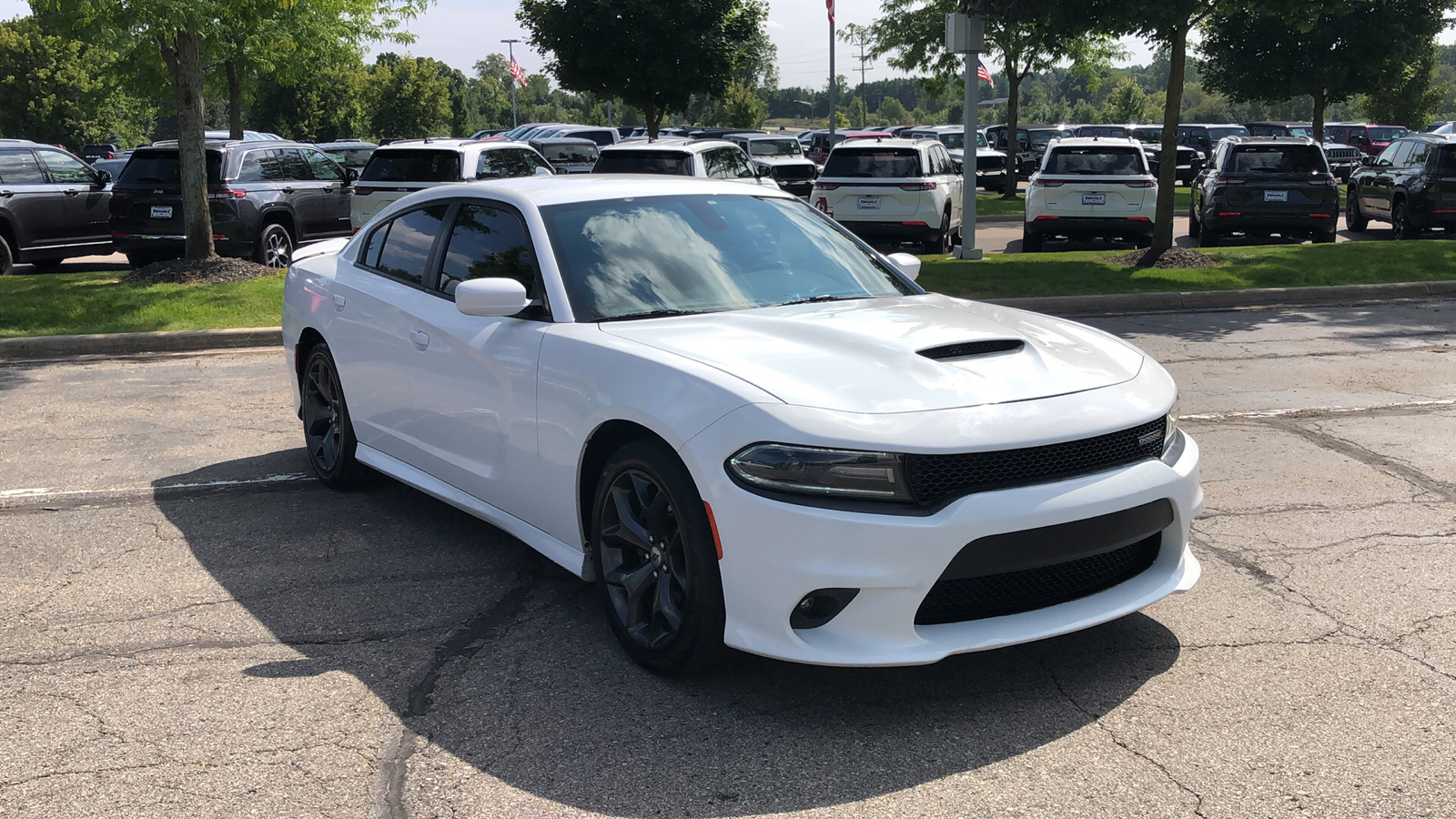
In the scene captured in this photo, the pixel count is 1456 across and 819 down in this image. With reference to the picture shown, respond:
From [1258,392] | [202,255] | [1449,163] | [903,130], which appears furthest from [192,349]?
[903,130]

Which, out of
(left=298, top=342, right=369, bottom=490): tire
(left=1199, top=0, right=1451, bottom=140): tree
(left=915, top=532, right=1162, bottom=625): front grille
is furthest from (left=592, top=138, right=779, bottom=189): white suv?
(left=1199, top=0, right=1451, bottom=140): tree

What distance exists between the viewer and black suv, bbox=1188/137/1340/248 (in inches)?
694

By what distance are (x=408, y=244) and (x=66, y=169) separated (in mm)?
12949

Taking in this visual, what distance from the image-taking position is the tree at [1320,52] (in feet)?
89.3

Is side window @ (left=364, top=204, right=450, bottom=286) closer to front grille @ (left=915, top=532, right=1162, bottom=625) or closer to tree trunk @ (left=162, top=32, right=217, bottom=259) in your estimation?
front grille @ (left=915, top=532, right=1162, bottom=625)

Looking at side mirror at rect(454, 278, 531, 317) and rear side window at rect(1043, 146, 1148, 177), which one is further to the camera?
rear side window at rect(1043, 146, 1148, 177)

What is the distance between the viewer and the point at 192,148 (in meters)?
14.0

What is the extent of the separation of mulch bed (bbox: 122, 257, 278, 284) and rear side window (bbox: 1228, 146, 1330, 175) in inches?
509

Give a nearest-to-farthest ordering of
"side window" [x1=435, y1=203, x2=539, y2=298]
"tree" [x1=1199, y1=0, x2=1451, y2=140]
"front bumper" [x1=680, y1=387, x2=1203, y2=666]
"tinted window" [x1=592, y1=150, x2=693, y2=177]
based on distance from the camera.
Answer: "front bumper" [x1=680, y1=387, x2=1203, y2=666] < "side window" [x1=435, y1=203, x2=539, y2=298] < "tinted window" [x1=592, y1=150, x2=693, y2=177] < "tree" [x1=1199, y1=0, x2=1451, y2=140]

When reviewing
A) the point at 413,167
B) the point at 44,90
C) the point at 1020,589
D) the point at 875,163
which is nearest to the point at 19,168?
the point at 413,167

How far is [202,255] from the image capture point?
47.3ft

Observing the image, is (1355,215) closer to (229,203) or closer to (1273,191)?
(1273,191)

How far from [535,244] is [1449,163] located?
17465mm

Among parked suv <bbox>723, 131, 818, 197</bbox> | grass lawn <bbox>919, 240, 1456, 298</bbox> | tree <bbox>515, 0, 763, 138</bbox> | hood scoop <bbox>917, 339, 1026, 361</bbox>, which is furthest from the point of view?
tree <bbox>515, 0, 763, 138</bbox>
